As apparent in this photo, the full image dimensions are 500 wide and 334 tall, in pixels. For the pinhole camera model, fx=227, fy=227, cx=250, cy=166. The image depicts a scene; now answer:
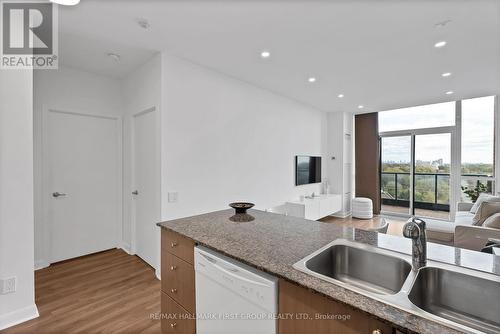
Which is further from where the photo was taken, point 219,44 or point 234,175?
point 234,175

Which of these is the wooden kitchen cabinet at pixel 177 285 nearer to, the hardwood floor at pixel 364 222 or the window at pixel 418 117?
the hardwood floor at pixel 364 222

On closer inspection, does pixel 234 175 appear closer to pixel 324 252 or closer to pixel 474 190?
pixel 324 252

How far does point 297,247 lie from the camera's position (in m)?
1.28

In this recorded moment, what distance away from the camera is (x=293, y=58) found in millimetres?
2863

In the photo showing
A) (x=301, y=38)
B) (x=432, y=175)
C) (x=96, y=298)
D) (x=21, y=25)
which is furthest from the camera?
(x=432, y=175)

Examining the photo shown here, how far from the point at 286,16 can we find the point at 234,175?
2.10 metres

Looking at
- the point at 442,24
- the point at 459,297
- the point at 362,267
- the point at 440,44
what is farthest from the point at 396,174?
the point at 459,297

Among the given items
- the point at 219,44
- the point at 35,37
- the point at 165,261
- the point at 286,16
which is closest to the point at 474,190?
the point at 286,16

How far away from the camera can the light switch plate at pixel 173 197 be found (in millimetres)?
2625

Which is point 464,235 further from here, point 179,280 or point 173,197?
point 173,197

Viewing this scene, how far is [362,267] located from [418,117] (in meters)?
5.79

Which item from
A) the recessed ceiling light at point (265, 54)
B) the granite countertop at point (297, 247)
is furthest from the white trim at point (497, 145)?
the recessed ceiling light at point (265, 54)

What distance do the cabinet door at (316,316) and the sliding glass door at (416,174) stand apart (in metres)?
5.98

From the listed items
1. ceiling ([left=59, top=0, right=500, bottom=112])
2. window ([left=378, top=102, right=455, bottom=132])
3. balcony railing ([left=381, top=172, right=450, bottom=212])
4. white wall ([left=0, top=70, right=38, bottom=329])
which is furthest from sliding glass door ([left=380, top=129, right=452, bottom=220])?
white wall ([left=0, top=70, right=38, bottom=329])
